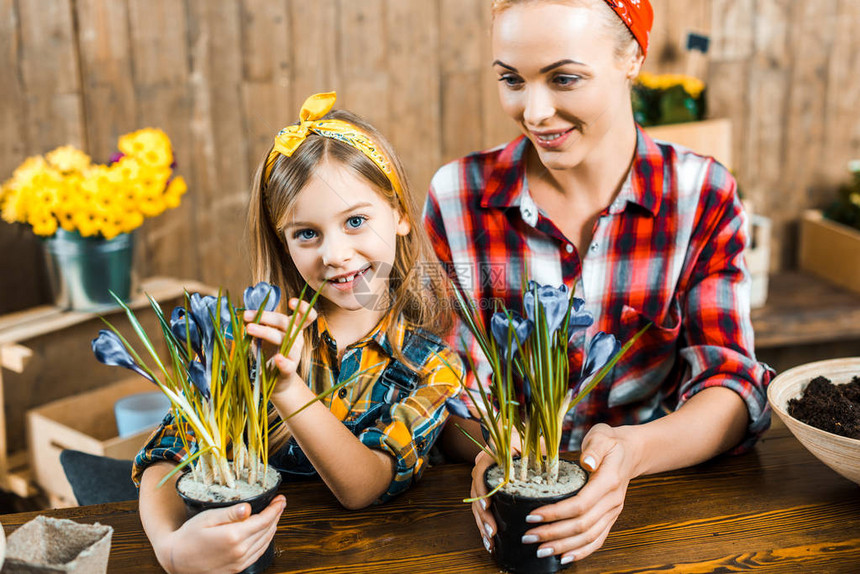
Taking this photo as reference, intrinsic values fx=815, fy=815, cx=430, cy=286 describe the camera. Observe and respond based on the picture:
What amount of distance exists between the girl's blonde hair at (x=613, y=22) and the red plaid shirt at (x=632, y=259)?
0.24 meters

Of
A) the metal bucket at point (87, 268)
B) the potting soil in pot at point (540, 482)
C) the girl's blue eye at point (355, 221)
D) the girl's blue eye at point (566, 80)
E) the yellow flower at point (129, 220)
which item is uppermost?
the girl's blue eye at point (566, 80)

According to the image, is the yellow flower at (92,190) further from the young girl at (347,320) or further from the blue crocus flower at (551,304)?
the blue crocus flower at (551,304)

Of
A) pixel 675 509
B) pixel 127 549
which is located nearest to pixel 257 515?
pixel 127 549

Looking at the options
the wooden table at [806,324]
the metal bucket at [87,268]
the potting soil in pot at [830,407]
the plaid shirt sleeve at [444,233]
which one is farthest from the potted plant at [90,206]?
the wooden table at [806,324]

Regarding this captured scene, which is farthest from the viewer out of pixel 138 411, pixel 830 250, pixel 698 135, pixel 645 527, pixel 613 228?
pixel 830 250

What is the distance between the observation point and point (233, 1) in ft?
9.37

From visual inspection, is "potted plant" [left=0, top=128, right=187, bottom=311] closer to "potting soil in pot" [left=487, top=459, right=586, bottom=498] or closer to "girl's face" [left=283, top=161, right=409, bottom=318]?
"girl's face" [left=283, top=161, right=409, bottom=318]

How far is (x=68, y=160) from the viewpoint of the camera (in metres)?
2.46

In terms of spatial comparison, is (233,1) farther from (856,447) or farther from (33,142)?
(856,447)

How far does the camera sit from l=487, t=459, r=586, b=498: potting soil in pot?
94 centimetres

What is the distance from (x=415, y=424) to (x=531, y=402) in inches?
11.7

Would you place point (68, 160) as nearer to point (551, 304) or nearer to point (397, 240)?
point (397, 240)

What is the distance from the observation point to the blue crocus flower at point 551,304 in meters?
0.93

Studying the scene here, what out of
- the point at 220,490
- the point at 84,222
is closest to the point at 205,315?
the point at 220,490
